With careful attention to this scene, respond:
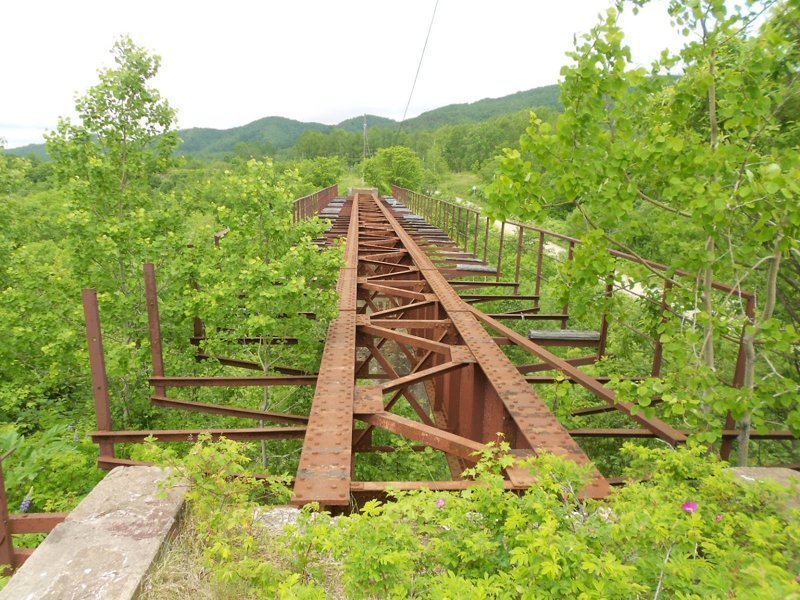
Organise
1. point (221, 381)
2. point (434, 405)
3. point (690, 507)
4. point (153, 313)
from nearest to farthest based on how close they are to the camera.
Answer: point (690, 507), point (153, 313), point (221, 381), point (434, 405)

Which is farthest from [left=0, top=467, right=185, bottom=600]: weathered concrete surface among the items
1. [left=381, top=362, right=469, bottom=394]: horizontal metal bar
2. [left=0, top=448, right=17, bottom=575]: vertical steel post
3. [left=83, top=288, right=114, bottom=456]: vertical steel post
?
[left=381, top=362, right=469, bottom=394]: horizontal metal bar

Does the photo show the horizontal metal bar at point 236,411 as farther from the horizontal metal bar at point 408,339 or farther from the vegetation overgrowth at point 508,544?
the vegetation overgrowth at point 508,544

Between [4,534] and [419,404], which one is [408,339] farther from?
[4,534]

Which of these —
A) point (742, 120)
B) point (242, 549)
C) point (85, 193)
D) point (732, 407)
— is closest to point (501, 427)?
point (732, 407)

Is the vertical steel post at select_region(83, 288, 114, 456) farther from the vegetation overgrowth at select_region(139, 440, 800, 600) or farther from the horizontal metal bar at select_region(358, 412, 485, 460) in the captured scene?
the horizontal metal bar at select_region(358, 412, 485, 460)

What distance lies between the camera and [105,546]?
2129mm

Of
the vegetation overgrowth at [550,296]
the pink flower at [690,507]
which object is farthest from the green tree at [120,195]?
the pink flower at [690,507]

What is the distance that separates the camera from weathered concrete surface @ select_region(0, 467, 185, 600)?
1890 mm

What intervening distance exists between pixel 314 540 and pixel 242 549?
0.44m

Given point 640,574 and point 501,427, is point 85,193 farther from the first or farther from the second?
point 640,574

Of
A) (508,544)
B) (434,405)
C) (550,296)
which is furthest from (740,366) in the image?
(434,405)

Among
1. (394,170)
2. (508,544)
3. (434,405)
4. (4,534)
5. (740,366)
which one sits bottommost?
(434,405)

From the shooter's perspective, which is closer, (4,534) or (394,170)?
(4,534)

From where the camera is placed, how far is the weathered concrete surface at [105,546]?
6.20 ft
